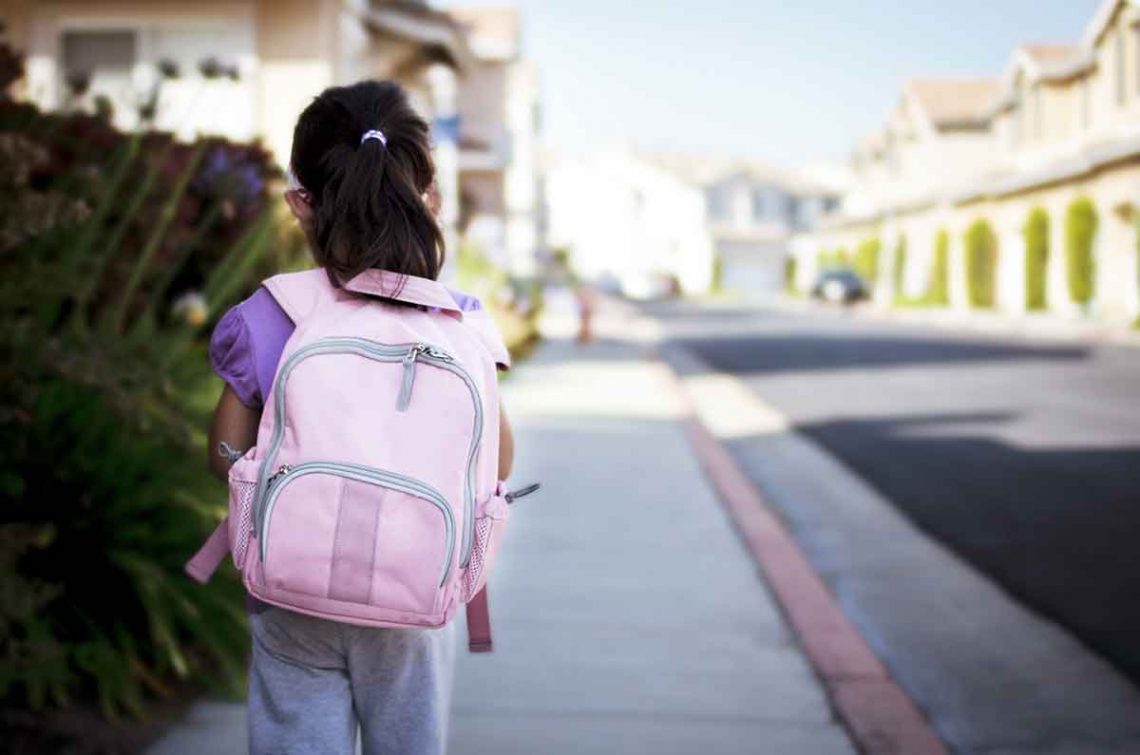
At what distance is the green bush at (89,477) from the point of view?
4137 mm

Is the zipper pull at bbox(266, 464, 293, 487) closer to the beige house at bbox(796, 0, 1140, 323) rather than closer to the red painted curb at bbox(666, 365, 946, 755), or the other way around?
the red painted curb at bbox(666, 365, 946, 755)

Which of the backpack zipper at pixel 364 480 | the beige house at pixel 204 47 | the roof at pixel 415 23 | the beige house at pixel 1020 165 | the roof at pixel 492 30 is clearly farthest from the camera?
the roof at pixel 492 30

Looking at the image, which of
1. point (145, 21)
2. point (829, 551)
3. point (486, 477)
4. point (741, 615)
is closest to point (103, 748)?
point (486, 477)

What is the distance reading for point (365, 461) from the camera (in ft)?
7.83

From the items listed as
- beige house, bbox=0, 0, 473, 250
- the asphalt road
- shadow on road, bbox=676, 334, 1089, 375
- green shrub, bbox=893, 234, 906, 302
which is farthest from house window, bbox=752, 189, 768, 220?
beige house, bbox=0, 0, 473, 250

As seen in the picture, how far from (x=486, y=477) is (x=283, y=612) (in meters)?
0.40

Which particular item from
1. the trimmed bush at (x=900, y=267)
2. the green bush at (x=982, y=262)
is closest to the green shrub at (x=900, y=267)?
the trimmed bush at (x=900, y=267)

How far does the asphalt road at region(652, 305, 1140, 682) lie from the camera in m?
7.27

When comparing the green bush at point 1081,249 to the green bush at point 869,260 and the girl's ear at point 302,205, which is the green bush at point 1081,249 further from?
the girl's ear at point 302,205

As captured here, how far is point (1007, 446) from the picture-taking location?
12289mm

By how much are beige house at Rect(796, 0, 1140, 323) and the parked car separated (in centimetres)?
144

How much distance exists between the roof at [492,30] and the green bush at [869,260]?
63.9ft

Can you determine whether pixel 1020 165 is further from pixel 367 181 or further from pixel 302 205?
pixel 367 181

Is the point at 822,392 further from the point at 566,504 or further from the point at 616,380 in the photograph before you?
the point at 566,504
